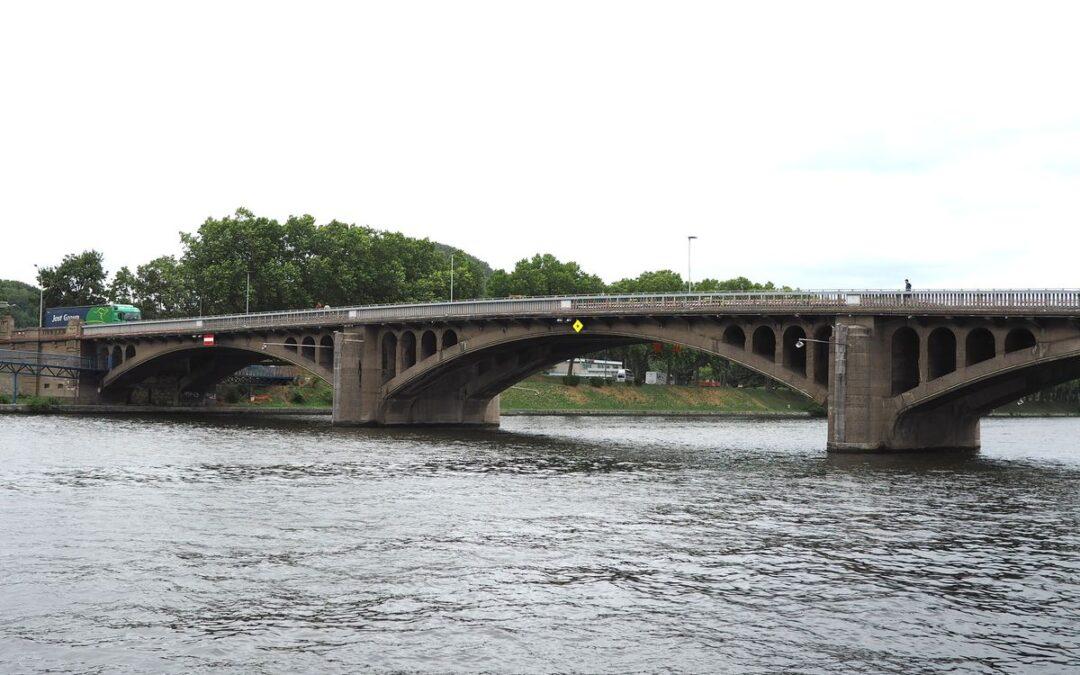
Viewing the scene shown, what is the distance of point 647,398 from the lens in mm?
157625

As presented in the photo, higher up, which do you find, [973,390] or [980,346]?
[980,346]

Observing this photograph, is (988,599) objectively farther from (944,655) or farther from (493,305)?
(493,305)

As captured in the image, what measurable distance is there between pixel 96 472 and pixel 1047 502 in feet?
135

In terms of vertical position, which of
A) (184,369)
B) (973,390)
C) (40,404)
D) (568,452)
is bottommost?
(568,452)

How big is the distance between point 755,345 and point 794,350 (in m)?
2.53

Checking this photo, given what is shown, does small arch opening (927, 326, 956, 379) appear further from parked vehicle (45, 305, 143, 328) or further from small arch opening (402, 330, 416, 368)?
parked vehicle (45, 305, 143, 328)

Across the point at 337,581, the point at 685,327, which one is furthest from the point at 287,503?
the point at 685,327

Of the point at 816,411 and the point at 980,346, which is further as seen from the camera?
the point at 816,411

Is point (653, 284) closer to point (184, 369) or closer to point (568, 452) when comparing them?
point (184, 369)

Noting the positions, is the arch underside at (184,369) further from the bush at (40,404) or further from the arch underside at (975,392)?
the arch underside at (975,392)

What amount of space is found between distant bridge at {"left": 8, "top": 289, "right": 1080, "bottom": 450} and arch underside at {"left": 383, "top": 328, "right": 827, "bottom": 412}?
145 millimetres

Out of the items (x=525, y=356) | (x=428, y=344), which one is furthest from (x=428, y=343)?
(x=525, y=356)

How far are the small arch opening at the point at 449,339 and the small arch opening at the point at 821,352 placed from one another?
3162cm

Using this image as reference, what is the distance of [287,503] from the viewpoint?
40906mm
